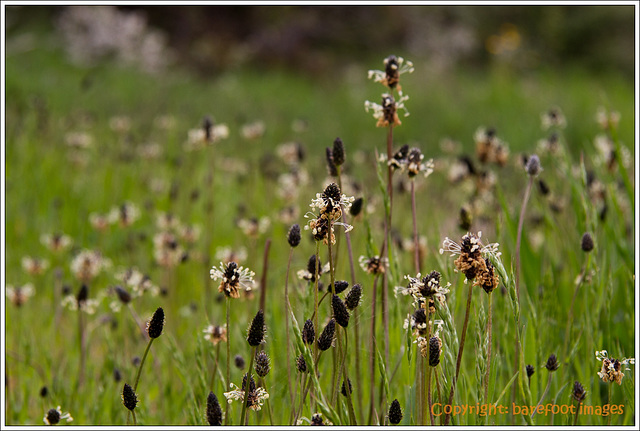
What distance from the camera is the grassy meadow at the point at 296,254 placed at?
159 cm

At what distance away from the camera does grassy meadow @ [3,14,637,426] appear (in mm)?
1593

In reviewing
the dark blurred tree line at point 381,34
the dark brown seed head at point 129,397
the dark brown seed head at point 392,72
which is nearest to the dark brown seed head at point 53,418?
the dark brown seed head at point 129,397

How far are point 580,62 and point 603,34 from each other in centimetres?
98

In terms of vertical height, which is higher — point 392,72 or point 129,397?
point 392,72

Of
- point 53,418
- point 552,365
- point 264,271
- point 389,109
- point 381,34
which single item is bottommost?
point 53,418

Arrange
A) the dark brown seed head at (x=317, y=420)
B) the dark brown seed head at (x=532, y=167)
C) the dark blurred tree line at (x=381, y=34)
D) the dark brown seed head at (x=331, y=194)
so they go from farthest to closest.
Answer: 1. the dark blurred tree line at (x=381, y=34)
2. the dark brown seed head at (x=532, y=167)
3. the dark brown seed head at (x=317, y=420)
4. the dark brown seed head at (x=331, y=194)

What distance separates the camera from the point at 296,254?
11.9ft

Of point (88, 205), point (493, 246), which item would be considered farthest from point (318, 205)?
point (88, 205)

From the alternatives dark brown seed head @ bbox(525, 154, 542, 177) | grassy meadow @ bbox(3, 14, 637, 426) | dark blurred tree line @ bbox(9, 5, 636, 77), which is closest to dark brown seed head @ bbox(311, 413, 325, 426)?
grassy meadow @ bbox(3, 14, 637, 426)

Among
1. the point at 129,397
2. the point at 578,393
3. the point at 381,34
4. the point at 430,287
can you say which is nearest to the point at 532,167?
the point at 578,393

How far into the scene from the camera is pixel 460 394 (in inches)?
61.5

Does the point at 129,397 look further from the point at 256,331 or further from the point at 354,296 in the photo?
the point at 354,296

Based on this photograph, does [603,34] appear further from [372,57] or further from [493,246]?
[493,246]

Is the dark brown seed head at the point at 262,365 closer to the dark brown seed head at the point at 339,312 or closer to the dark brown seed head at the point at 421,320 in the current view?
the dark brown seed head at the point at 339,312
